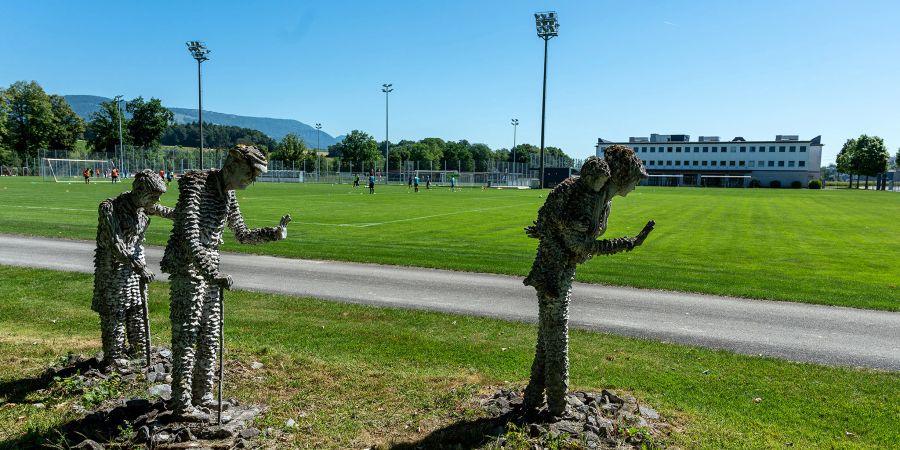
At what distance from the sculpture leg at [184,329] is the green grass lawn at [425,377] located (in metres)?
0.92

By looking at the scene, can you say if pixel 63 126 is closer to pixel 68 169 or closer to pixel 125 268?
pixel 68 169

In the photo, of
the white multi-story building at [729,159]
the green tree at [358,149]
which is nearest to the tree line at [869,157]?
the white multi-story building at [729,159]

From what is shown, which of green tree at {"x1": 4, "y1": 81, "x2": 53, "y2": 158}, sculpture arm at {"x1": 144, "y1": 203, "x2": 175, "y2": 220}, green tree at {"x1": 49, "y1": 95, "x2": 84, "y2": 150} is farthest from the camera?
green tree at {"x1": 49, "y1": 95, "x2": 84, "y2": 150}

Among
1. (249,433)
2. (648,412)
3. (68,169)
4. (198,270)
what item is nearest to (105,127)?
(68,169)

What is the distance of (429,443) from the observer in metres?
5.70

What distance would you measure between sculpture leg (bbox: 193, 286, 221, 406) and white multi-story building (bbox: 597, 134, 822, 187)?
109 metres

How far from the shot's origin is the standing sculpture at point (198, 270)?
5.35m

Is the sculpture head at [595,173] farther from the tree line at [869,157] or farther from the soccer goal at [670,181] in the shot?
the tree line at [869,157]

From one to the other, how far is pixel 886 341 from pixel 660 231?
15.9m

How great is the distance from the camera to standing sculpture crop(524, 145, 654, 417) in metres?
5.30

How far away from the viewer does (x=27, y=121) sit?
4080 inches

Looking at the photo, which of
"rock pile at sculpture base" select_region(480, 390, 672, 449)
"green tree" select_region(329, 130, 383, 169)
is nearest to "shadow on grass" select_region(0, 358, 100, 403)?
"rock pile at sculpture base" select_region(480, 390, 672, 449)

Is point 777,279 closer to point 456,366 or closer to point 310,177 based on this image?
point 456,366

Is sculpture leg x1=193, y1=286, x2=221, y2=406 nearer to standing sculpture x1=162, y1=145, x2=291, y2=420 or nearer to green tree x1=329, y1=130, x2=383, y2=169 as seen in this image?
standing sculpture x1=162, y1=145, x2=291, y2=420
